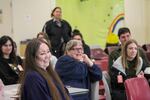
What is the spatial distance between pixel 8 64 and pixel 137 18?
644 cm

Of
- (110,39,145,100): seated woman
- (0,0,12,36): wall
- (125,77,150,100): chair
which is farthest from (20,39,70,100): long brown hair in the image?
(0,0,12,36): wall

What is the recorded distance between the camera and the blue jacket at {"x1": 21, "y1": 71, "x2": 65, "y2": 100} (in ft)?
8.11

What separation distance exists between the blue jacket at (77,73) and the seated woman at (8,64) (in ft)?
2.61

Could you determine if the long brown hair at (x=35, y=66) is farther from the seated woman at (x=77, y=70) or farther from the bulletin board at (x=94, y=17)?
the bulletin board at (x=94, y=17)

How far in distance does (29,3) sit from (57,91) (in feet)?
19.3

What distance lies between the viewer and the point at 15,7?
26.3ft

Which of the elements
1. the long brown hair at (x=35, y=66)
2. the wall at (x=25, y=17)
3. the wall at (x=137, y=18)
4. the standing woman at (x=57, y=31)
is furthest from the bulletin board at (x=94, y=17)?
the long brown hair at (x=35, y=66)

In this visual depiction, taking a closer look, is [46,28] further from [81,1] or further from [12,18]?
[81,1]

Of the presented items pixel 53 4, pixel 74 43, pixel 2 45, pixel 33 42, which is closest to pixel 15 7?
pixel 53 4

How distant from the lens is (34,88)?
247cm

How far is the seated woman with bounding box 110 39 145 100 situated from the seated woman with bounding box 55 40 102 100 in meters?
0.69

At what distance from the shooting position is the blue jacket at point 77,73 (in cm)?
396

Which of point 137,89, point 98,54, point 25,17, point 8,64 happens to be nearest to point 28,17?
point 25,17

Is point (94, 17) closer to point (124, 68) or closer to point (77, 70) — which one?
point (124, 68)
